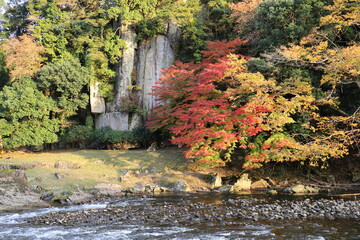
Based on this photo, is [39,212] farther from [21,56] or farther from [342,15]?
[21,56]

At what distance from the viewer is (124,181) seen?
14742 mm

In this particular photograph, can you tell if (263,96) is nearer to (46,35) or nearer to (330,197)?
(330,197)

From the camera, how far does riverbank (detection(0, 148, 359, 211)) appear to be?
1215 centimetres

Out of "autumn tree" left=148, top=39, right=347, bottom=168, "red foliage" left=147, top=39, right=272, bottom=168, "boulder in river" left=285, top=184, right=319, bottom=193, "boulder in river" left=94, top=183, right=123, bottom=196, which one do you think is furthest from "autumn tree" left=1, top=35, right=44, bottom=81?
"boulder in river" left=285, top=184, right=319, bottom=193

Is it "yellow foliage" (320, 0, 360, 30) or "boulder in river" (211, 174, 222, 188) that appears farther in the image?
"boulder in river" (211, 174, 222, 188)

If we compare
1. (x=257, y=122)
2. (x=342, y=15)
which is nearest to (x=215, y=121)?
(x=257, y=122)

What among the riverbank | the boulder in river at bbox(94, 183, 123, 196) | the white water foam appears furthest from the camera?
the boulder in river at bbox(94, 183, 123, 196)

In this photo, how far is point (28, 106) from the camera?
20.3 m

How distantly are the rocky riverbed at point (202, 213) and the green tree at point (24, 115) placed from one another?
497 inches

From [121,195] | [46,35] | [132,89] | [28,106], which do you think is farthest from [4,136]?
[121,195]

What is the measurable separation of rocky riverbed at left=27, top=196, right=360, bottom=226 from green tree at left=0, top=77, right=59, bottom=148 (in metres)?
12.6

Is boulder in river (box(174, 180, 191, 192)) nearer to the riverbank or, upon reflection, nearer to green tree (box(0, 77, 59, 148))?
the riverbank

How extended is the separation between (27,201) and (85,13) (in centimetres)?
1726

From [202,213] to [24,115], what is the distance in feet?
51.4
